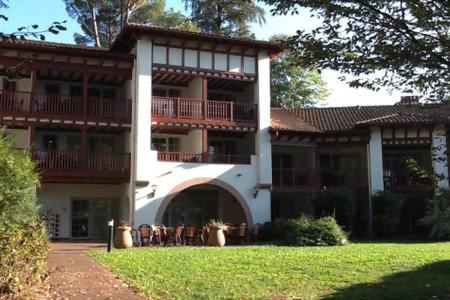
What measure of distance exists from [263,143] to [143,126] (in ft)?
18.6

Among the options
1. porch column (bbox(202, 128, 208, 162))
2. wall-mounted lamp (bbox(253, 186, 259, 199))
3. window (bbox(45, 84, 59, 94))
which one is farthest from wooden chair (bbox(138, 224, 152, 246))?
window (bbox(45, 84, 59, 94))

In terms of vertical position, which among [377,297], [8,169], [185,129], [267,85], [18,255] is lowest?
[377,297]

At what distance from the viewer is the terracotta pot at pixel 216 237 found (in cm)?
2198

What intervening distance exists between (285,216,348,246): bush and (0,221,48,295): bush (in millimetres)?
14116

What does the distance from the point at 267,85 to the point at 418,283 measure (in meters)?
17.0

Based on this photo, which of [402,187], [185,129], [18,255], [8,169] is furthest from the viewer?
[402,187]

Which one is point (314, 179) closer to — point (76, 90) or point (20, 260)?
point (76, 90)

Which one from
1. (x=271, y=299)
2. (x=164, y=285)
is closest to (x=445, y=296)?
(x=271, y=299)

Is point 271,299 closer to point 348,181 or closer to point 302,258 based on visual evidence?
point 302,258

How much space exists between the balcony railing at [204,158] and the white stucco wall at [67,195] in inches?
96.1

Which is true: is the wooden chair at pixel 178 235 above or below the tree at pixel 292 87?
below

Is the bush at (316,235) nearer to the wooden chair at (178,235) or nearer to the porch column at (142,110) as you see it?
the wooden chair at (178,235)

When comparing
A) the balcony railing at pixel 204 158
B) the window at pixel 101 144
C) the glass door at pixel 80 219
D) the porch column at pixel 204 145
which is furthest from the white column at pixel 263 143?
the glass door at pixel 80 219

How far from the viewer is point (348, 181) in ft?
97.9
